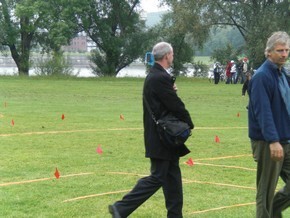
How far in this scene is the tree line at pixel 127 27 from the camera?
40.6 m

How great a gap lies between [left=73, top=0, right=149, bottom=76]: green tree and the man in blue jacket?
1662 inches

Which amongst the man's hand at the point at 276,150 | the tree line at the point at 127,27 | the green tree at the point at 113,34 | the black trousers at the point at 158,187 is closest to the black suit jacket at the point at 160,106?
the black trousers at the point at 158,187

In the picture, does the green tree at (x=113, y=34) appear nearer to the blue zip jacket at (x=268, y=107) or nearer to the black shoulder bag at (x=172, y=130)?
the black shoulder bag at (x=172, y=130)

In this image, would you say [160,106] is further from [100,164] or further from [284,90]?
[100,164]

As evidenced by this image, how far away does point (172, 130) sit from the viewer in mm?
5277

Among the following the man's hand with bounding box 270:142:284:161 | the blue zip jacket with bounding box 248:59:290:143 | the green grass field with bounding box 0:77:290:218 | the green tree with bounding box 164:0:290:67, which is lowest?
the green grass field with bounding box 0:77:290:218

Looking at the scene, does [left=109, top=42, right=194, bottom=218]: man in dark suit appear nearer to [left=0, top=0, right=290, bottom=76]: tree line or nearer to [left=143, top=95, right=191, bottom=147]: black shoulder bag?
[left=143, top=95, right=191, bottom=147]: black shoulder bag

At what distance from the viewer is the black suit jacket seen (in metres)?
5.33

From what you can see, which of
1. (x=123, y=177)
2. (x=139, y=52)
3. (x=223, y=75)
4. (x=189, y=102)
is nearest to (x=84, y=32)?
(x=139, y=52)

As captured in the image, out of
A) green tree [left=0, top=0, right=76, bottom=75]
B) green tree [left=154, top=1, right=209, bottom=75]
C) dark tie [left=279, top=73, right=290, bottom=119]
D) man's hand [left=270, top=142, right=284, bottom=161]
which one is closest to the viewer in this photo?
man's hand [left=270, top=142, right=284, bottom=161]

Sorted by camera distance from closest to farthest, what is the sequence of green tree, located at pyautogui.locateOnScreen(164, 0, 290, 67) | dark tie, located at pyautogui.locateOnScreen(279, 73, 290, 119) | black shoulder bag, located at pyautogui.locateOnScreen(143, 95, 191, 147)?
dark tie, located at pyautogui.locateOnScreen(279, 73, 290, 119)
black shoulder bag, located at pyautogui.locateOnScreen(143, 95, 191, 147)
green tree, located at pyautogui.locateOnScreen(164, 0, 290, 67)

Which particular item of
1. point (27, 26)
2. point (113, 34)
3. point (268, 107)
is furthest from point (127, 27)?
point (268, 107)

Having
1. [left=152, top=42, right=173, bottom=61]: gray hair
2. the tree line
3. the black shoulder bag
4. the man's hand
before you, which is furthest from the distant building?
the man's hand

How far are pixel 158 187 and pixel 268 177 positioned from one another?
41.1 inches
